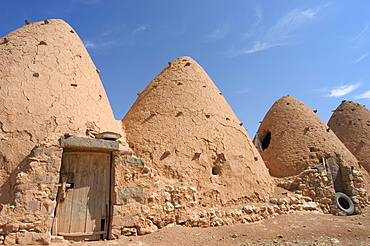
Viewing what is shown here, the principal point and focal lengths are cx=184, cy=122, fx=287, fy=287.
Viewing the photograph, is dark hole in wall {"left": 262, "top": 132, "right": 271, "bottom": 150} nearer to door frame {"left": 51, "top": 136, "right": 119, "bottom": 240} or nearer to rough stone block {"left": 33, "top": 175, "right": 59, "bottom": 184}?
door frame {"left": 51, "top": 136, "right": 119, "bottom": 240}

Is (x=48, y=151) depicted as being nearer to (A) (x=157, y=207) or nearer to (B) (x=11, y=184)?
(B) (x=11, y=184)

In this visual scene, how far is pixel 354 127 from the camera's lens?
17.9 m

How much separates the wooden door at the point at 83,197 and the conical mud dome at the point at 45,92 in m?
0.71

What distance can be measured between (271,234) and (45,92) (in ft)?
22.5

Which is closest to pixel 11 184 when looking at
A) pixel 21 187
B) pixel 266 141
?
pixel 21 187

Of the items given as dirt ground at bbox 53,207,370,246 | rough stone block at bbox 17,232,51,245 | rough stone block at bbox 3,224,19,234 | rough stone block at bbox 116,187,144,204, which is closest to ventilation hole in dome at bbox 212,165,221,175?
dirt ground at bbox 53,207,370,246

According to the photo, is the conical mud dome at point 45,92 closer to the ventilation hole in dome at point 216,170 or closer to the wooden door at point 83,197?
the wooden door at point 83,197

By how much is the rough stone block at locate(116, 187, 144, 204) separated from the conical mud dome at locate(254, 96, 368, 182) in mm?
6903

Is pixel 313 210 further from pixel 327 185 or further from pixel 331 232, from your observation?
pixel 331 232

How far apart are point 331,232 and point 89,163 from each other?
659 centimetres

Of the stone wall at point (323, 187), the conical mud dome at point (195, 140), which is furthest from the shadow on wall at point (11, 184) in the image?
the stone wall at point (323, 187)

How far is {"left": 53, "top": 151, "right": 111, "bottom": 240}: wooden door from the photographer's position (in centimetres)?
636

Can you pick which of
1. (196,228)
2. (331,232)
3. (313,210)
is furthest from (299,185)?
(196,228)

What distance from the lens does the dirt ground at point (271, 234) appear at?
634 centimetres
